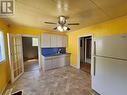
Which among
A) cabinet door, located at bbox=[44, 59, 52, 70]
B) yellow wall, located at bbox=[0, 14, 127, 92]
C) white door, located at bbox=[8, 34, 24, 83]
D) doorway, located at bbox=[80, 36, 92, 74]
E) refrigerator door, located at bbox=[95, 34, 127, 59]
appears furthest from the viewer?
doorway, located at bbox=[80, 36, 92, 74]

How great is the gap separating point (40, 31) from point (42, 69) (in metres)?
2.19

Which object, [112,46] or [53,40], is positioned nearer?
[112,46]

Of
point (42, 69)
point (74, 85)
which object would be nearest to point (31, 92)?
point (74, 85)

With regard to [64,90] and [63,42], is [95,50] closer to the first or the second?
[64,90]

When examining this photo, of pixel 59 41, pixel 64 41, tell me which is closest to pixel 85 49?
pixel 64 41

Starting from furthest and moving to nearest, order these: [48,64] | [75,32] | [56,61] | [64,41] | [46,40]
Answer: [64,41] → [75,32] → [56,61] → [46,40] → [48,64]

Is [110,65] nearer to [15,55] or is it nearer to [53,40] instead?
[15,55]

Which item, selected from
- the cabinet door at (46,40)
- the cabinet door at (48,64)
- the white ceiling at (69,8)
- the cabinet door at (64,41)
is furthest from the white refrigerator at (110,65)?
the cabinet door at (64,41)

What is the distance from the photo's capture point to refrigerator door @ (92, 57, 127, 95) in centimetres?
176

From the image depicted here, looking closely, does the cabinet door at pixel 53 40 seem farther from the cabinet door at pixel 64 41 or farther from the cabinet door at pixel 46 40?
the cabinet door at pixel 64 41

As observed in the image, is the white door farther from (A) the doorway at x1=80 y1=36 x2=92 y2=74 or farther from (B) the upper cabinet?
(A) the doorway at x1=80 y1=36 x2=92 y2=74

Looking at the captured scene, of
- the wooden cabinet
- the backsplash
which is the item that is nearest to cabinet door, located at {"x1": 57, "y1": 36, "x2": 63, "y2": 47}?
the backsplash

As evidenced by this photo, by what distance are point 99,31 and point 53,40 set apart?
2.78 metres

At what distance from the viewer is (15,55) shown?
3.70 meters
